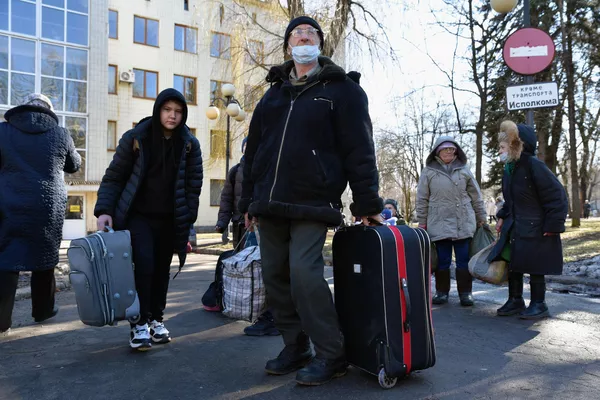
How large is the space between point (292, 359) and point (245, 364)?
1.29ft

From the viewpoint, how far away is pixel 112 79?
89.5ft

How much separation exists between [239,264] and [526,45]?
5188mm

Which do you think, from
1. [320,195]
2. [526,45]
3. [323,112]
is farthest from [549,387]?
[526,45]

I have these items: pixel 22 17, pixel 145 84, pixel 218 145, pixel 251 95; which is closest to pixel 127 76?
pixel 145 84

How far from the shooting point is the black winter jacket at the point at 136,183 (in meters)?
3.88

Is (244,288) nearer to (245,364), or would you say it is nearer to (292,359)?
(245,364)

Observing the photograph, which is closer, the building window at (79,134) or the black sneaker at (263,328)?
the black sneaker at (263,328)

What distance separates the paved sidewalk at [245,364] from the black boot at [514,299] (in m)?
0.18

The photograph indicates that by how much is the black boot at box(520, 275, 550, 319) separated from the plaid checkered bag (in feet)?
8.77

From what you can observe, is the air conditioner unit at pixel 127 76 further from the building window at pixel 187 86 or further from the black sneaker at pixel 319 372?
the black sneaker at pixel 319 372

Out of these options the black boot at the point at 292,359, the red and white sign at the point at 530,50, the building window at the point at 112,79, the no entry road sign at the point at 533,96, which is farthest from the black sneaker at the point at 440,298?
the building window at the point at 112,79

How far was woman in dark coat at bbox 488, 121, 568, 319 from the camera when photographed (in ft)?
16.8

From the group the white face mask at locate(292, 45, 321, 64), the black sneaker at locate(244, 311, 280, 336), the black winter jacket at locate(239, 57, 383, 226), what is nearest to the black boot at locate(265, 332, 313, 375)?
the black winter jacket at locate(239, 57, 383, 226)

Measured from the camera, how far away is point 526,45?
7094 millimetres
